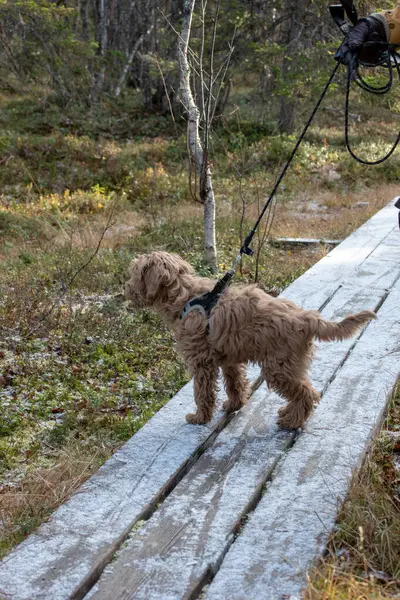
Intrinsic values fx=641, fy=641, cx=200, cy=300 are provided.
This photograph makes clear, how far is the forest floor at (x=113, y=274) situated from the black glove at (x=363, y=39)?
2.66m

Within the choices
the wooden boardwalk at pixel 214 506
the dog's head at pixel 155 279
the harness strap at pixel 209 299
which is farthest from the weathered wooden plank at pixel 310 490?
the dog's head at pixel 155 279

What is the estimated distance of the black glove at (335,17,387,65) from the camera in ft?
14.6

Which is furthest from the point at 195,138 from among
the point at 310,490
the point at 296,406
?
the point at 310,490

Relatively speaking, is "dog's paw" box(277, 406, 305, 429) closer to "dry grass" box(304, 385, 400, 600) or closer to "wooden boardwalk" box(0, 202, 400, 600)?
"wooden boardwalk" box(0, 202, 400, 600)

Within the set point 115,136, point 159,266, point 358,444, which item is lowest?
point 115,136

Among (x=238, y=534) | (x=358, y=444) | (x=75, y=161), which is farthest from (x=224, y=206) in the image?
(x=238, y=534)

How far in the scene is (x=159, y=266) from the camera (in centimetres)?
488

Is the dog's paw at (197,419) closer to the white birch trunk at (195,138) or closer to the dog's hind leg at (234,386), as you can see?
the dog's hind leg at (234,386)

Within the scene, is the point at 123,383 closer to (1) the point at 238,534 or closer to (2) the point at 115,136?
(1) the point at 238,534

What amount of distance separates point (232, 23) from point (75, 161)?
667cm

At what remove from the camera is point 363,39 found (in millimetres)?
4457

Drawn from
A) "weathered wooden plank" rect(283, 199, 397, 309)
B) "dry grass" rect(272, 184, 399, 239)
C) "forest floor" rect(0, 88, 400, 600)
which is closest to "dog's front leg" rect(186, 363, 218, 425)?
"forest floor" rect(0, 88, 400, 600)

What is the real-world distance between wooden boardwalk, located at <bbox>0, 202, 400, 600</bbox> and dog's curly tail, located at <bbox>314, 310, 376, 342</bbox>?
643 millimetres

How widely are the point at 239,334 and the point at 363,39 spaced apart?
2227 mm
